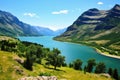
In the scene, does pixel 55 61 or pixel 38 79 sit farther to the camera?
pixel 55 61

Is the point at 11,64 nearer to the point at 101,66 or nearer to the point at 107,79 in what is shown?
the point at 107,79

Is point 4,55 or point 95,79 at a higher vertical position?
point 4,55

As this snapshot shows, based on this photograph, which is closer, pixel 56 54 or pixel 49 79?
pixel 49 79

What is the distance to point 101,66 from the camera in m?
172

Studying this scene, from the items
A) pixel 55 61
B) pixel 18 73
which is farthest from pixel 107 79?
pixel 18 73

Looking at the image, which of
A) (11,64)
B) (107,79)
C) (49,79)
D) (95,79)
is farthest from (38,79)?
(107,79)

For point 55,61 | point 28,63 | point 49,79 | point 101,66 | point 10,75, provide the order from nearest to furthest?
point 49,79 < point 10,75 < point 28,63 < point 55,61 < point 101,66

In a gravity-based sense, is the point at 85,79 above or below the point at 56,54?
below

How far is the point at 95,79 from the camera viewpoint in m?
125

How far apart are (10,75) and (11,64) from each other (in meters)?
11.4

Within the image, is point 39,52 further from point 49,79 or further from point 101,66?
point 49,79

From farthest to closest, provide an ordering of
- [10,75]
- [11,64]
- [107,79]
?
[107,79] → [11,64] → [10,75]

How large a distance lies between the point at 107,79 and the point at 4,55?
60.7 m

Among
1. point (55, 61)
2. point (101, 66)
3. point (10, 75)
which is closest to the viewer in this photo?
point (10, 75)
